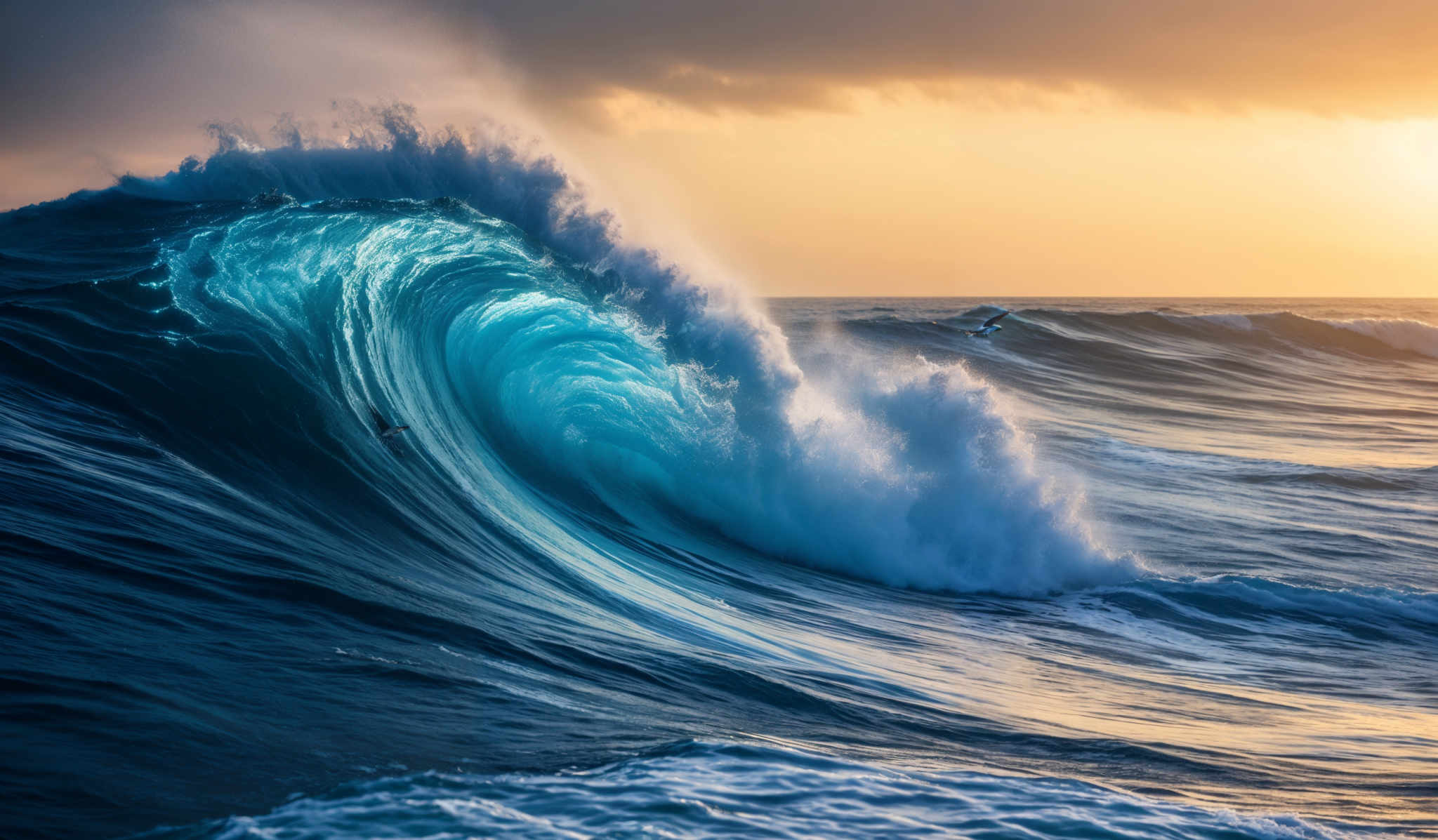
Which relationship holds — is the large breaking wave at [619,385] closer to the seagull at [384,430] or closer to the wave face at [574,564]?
the wave face at [574,564]

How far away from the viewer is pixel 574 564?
8.23m

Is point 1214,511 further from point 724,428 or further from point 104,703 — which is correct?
point 104,703

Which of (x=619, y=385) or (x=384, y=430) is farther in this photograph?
(x=619, y=385)

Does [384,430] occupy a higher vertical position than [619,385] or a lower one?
lower

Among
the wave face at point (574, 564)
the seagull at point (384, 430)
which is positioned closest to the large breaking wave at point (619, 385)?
the wave face at point (574, 564)

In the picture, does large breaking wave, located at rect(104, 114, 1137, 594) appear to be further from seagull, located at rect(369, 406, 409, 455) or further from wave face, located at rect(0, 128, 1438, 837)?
seagull, located at rect(369, 406, 409, 455)

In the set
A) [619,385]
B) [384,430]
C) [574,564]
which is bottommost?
[574,564]

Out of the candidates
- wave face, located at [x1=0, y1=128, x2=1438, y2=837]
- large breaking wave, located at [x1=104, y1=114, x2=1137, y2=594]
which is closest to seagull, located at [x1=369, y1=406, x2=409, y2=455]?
wave face, located at [x1=0, y1=128, x2=1438, y2=837]

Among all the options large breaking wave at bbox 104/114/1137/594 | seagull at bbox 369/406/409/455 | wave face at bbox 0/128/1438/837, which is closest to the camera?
wave face at bbox 0/128/1438/837

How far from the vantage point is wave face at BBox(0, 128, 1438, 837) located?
3.92 meters

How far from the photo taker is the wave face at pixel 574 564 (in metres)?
3.92

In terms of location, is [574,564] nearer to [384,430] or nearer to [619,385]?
[384,430]

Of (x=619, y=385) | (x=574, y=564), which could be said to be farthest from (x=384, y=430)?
(x=619, y=385)

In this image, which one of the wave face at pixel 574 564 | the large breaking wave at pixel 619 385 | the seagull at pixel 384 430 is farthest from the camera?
the large breaking wave at pixel 619 385
